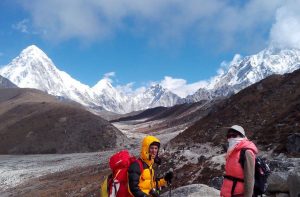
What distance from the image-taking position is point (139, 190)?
383 inches

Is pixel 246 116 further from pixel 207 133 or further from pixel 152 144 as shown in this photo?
pixel 152 144

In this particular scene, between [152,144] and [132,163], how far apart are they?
27.3 inches

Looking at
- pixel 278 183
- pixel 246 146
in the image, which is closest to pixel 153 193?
pixel 246 146

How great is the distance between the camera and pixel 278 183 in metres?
17.2

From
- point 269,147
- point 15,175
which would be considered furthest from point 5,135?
point 269,147

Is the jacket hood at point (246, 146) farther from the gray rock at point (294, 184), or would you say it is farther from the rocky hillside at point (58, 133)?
the rocky hillside at point (58, 133)

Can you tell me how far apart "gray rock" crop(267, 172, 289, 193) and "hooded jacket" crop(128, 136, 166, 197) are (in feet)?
26.6

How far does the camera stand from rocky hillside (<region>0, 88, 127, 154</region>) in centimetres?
11435

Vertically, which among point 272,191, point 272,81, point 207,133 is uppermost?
point 272,81

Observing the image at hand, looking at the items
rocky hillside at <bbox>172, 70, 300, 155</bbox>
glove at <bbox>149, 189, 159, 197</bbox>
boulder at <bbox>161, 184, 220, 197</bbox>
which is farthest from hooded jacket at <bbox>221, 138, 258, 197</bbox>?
rocky hillside at <bbox>172, 70, 300, 155</bbox>

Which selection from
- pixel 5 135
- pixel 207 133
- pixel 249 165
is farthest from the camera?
pixel 5 135

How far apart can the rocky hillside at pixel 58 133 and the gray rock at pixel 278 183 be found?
94718 mm

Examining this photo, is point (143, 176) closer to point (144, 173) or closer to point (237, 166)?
point (144, 173)

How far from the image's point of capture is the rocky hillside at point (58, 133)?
114 m
